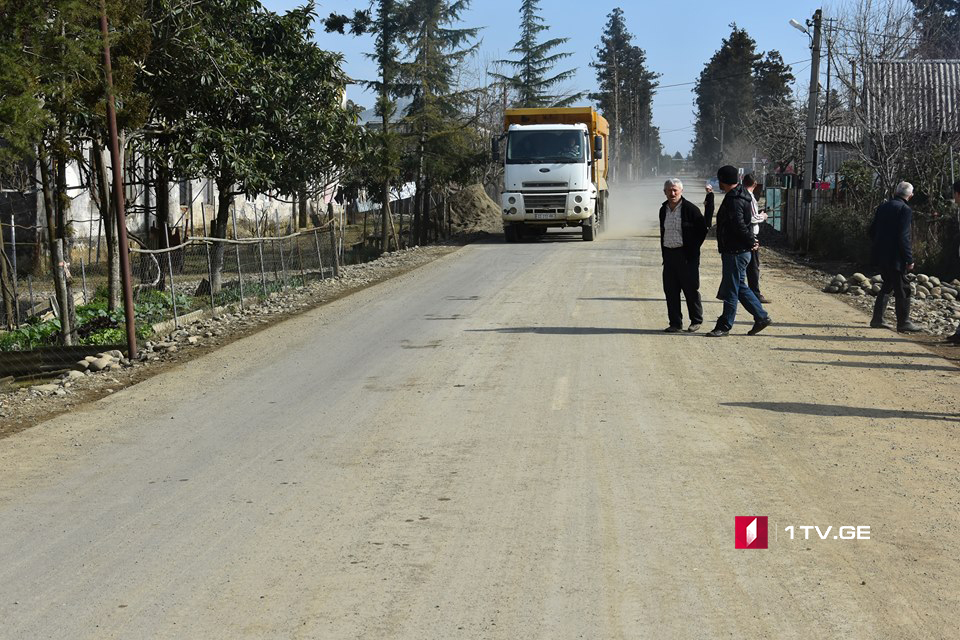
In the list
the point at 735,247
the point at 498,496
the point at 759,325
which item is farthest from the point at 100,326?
the point at 498,496

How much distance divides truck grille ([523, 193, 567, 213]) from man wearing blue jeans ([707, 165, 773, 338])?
55.7ft

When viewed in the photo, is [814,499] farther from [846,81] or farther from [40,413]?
[846,81]

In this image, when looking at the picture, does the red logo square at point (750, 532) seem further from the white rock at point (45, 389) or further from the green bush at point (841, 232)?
the green bush at point (841, 232)

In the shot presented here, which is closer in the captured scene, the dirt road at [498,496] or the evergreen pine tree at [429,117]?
the dirt road at [498,496]

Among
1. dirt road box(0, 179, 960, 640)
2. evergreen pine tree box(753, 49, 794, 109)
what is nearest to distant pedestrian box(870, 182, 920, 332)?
dirt road box(0, 179, 960, 640)

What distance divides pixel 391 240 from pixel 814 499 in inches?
1394

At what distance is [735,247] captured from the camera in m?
12.7

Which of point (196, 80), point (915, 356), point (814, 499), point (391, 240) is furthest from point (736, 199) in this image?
point (391, 240)

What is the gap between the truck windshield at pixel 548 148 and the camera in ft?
97.8

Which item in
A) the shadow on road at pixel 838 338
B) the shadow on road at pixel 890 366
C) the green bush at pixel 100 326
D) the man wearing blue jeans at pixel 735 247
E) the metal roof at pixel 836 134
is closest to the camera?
the shadow on road at pixel 890 366

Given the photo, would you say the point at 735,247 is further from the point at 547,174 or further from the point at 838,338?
the point at 547,174

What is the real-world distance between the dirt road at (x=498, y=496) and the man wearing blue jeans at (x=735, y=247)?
78 centimetres

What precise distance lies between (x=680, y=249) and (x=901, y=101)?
692 inches

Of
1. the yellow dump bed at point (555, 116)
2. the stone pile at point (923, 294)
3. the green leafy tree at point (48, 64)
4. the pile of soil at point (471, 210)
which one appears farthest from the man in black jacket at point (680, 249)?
the pile of soil at point (471, 210)
